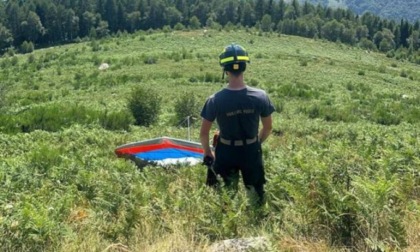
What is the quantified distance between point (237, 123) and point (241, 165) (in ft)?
1.62

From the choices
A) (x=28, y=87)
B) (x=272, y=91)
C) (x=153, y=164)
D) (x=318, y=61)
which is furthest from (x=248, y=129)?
(x=318, y=61)

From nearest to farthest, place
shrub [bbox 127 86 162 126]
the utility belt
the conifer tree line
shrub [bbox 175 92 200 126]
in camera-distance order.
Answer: the utility belt → shrub [bbox 127 86 162 126] → shrub [bbox 175 92 200 126] → the conifer tree line

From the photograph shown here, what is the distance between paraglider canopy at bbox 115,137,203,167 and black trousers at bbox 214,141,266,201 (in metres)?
3.62

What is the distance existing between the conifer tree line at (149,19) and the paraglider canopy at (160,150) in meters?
87.7

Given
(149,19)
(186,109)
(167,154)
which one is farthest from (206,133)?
(149,19)

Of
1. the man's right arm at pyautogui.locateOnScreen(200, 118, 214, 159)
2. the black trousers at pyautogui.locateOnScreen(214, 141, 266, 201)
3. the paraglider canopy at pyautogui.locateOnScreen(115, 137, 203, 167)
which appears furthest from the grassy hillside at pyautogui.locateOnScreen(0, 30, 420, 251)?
the paraglider canopy at pyautogui.locateOnScreen(115, 137, 203, 167)

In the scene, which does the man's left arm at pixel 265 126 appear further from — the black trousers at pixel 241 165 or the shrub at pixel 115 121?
the shrub at pixel 115 121

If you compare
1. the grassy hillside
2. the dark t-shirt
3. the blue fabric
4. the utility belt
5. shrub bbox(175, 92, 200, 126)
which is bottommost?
shrub bbox(175, 92, 200, 126)

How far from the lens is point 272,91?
3453 cm

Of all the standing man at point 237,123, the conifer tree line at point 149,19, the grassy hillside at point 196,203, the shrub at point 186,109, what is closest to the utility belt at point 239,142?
the standing man at point 237,123

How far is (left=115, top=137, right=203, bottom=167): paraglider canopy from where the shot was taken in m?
9.70

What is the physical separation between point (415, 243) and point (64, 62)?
172 feet

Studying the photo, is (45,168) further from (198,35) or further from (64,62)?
(198,35)

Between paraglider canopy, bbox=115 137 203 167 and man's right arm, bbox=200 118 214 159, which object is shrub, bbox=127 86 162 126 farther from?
man's right arm, bbox=200 118 214 159
